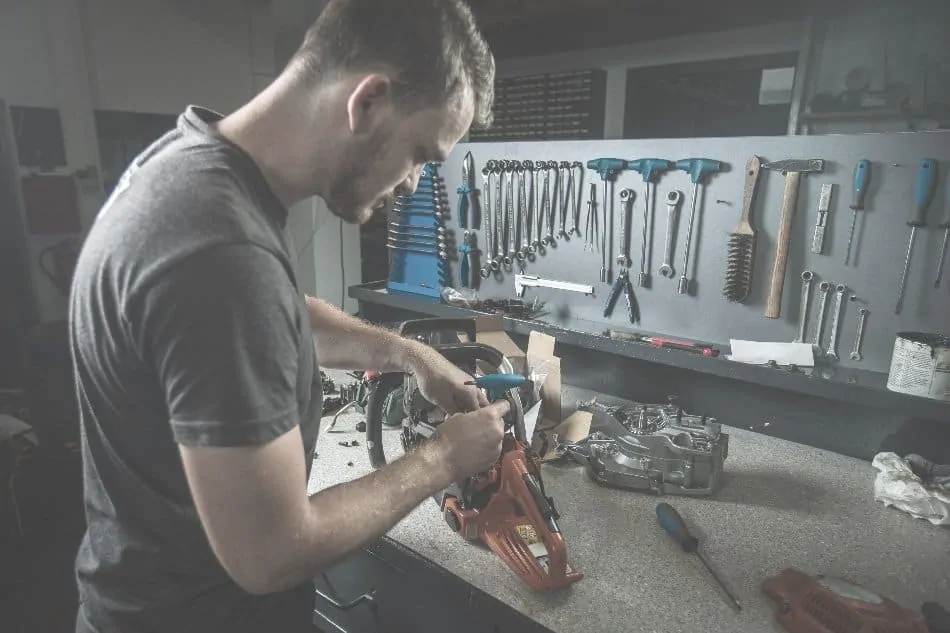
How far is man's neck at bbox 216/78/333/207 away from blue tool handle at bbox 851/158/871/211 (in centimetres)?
122

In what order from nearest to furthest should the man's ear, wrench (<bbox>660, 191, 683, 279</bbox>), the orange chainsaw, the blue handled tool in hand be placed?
Result: the man's ear, the orange chainsaw, the blue handled tool in hand, wrench (<bbox>660, 191, 683, 279</bbox>)

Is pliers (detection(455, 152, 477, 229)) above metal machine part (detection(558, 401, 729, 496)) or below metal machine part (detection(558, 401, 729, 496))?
above

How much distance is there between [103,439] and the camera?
62cm

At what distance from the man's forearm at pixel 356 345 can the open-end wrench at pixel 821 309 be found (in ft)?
3.19

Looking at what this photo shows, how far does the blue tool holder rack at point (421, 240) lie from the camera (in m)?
1.92

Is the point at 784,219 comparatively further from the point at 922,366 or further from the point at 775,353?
the point at 922,366

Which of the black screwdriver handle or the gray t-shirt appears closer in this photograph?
the gray t-shirt

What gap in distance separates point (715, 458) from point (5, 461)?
225 cm

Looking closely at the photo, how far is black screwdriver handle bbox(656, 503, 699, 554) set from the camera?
3.21 ft

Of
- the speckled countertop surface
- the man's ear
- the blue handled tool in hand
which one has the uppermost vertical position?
the man's ear

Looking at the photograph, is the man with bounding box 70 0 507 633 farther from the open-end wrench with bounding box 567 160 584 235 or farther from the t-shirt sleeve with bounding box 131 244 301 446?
the open-end wrench with bounding box 567 160 584 235

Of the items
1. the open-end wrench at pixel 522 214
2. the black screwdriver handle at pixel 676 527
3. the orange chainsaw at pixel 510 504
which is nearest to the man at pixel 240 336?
the orange chainsaw at pixel 510 504

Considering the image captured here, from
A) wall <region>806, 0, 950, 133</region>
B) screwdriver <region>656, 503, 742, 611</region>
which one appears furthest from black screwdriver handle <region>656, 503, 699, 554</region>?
wall <region>806, 0, 950, 133</region>

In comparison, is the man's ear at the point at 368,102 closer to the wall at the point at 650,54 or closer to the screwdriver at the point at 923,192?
the screwdriver at the point at 923,192
